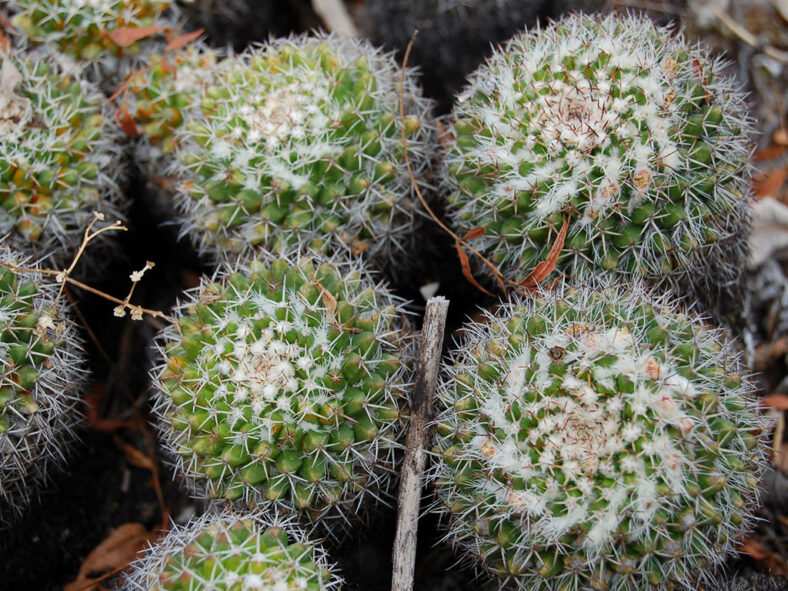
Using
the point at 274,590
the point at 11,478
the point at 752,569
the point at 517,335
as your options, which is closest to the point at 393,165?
the point at 517,335

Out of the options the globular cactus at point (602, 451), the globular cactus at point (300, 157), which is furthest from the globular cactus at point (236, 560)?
the globular cactus at point (300, 157)

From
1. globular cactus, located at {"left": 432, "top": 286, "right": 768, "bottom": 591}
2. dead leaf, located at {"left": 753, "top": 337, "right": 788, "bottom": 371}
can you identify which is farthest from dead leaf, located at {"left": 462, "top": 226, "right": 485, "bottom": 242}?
dead leaf, located at {"left": 753, "top": 337, "right": 788, "bottom": 371}

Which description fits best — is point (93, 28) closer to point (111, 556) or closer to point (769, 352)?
point (111, 556)

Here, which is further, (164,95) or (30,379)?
(164,95)

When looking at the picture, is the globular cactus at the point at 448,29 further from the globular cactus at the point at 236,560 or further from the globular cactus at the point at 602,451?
the globular cactus at the point at 236,560

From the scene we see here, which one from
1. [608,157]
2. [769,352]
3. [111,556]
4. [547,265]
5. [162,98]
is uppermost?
[162,98]

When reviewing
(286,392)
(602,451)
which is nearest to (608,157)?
(602,451)
